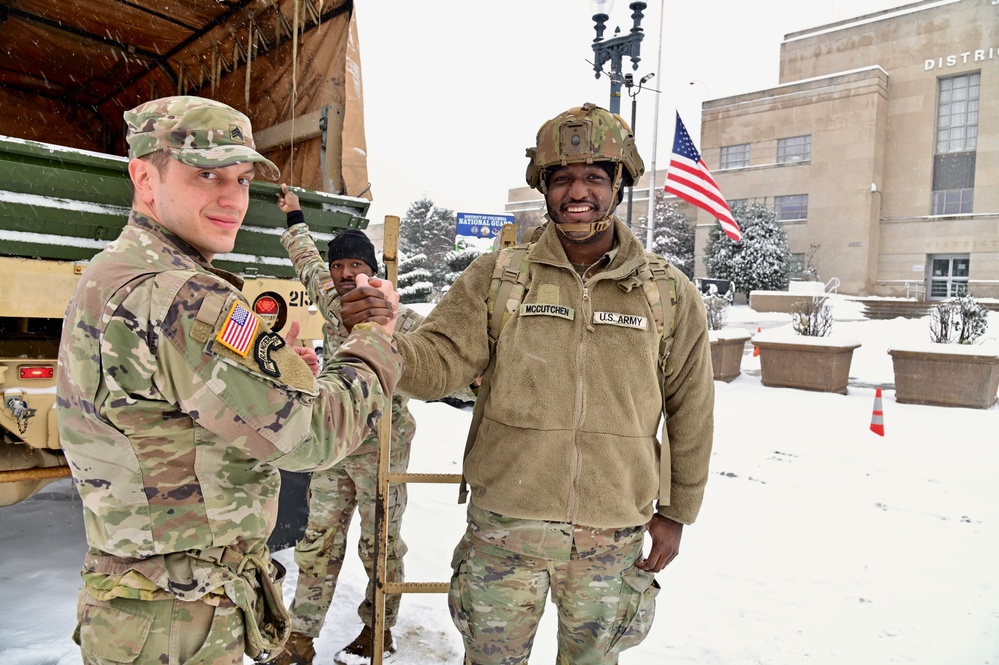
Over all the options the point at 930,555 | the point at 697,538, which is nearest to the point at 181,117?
the point at 697,538

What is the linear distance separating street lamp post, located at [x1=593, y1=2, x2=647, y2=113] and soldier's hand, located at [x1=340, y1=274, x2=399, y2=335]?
8.16 metres

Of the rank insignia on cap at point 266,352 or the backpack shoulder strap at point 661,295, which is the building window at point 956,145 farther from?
the rank insignia on cap at point 266,352

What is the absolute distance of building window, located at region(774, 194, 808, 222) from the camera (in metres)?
29.4

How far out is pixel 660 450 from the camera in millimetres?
2180

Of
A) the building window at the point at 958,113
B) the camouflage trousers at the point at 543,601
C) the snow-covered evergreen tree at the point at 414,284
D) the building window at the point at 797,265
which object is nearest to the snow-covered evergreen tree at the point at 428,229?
the snow-covered evergreen tree at the point at 414,284

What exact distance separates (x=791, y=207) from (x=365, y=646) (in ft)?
102

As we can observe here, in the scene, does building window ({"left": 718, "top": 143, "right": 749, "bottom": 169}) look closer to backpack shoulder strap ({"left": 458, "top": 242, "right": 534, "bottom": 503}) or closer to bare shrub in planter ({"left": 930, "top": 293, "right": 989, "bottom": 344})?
bare shrub in planter ({"left": 930, "top": 293, "right": 989, "bottom": 344})

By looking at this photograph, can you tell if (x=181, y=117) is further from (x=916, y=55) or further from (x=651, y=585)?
(x=916, y=55)

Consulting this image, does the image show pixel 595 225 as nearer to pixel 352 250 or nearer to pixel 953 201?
pixel 352 250

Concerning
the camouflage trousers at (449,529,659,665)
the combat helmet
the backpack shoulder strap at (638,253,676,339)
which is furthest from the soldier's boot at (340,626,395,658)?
the combat helmet

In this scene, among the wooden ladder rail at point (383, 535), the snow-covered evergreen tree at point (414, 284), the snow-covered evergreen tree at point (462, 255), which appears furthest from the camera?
the snow-covered evergreen tree at point (414, 284)

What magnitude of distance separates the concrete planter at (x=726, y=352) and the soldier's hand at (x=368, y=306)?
9.18 m

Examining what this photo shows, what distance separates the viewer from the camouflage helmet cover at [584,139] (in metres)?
2.10

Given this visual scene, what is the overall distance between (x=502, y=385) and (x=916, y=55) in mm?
33074
